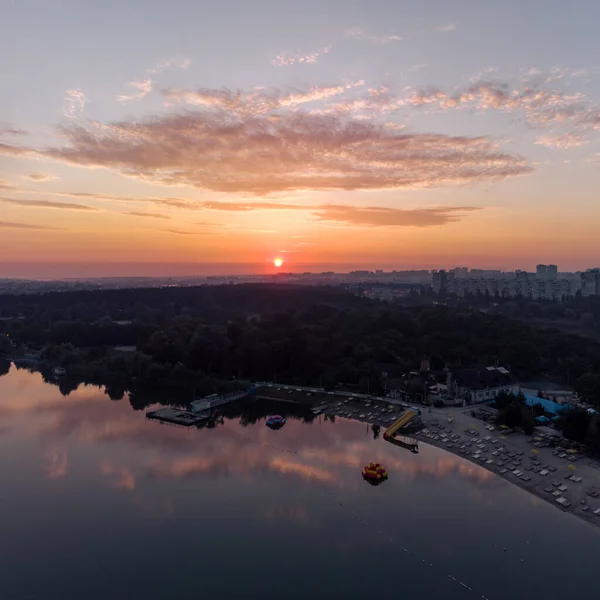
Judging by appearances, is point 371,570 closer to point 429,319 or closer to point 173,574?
point 173,574

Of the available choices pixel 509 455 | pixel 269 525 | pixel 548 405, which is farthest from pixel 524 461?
pixel 269 525

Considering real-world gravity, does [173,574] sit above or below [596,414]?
below

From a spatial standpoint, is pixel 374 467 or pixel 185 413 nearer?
pixel 374 467

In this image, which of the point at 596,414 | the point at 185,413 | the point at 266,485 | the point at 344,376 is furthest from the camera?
the point at 344,376

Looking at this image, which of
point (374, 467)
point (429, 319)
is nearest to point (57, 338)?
point (429, 319)

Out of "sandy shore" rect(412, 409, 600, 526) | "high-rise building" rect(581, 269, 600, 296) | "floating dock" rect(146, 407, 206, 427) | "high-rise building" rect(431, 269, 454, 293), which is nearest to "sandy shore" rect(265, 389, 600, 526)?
"sandy shore" rect(412, 409, 600, 526)

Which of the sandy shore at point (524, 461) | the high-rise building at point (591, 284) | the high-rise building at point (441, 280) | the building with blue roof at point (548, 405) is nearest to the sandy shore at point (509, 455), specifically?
the sandy shore at point (524, 461)

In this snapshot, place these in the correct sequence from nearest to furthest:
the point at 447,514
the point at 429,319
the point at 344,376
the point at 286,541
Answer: the point at 286,541
the point at 447,514
the point at 344,376
the point at 429,319
